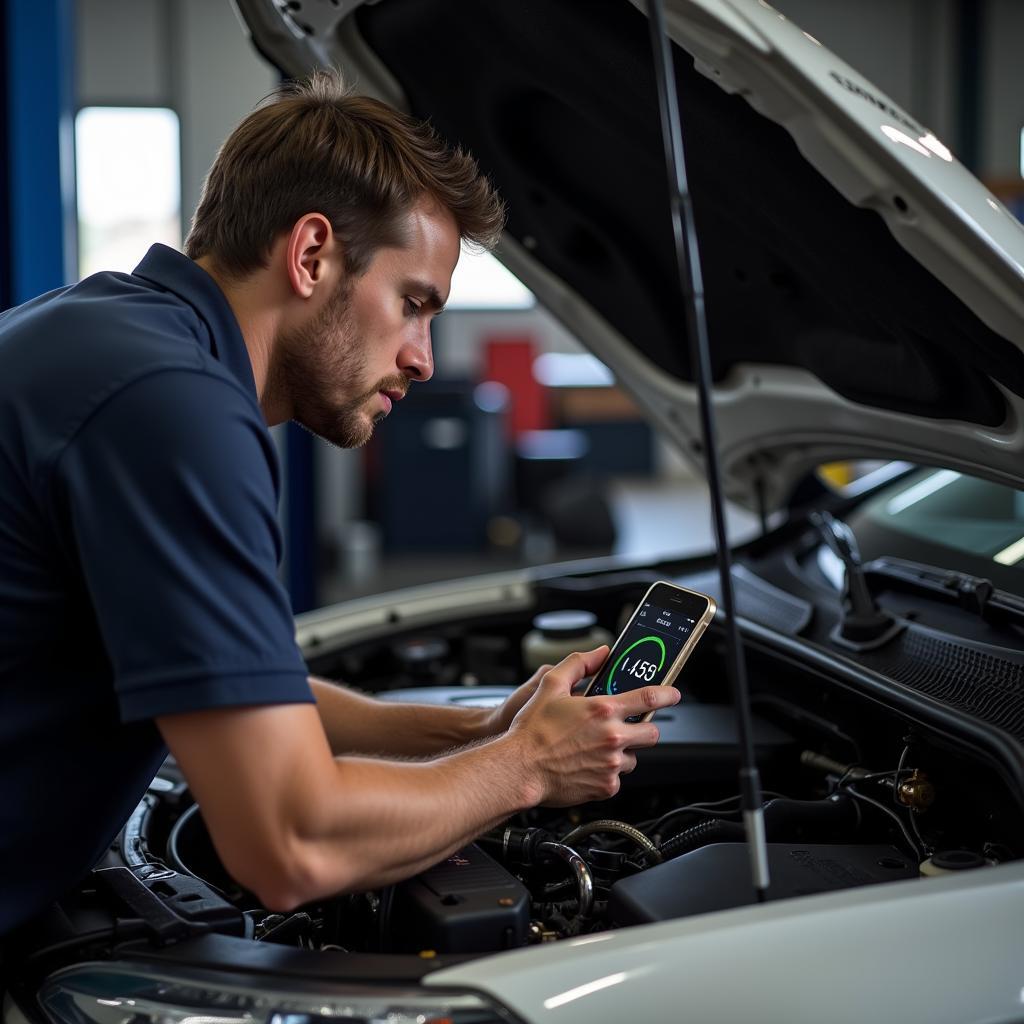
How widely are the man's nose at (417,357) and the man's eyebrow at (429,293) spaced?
→ 0.09 feet

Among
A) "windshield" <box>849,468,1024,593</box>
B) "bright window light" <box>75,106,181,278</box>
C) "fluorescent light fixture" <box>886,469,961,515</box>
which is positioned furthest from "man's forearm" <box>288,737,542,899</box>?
"bright window light" <box>75,106,181,278</box>

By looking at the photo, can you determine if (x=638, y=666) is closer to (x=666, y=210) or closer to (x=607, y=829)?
(x=607, y=829)

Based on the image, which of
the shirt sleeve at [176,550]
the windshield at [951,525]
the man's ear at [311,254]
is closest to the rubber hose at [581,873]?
the shirt sleeve at [176,550]

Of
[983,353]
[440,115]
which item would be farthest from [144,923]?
[440,115]

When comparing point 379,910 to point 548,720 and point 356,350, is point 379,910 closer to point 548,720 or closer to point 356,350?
point 548,720

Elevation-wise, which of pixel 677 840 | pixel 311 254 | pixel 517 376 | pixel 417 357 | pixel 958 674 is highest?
pixel 311 254

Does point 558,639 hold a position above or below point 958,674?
below

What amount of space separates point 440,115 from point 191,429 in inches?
38.4

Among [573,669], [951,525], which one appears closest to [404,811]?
[573,669]

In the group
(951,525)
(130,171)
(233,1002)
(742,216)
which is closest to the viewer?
(233,1002)

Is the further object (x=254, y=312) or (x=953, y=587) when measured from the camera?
(x=953, y=587)

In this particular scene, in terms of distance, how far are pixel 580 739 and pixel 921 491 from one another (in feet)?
3.59

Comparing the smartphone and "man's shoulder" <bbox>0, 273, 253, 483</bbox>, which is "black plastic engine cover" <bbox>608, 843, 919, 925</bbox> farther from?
"man's shoulder" <bbox>0, 273, 253, 483</bbox>

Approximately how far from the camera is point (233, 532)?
97 cm
